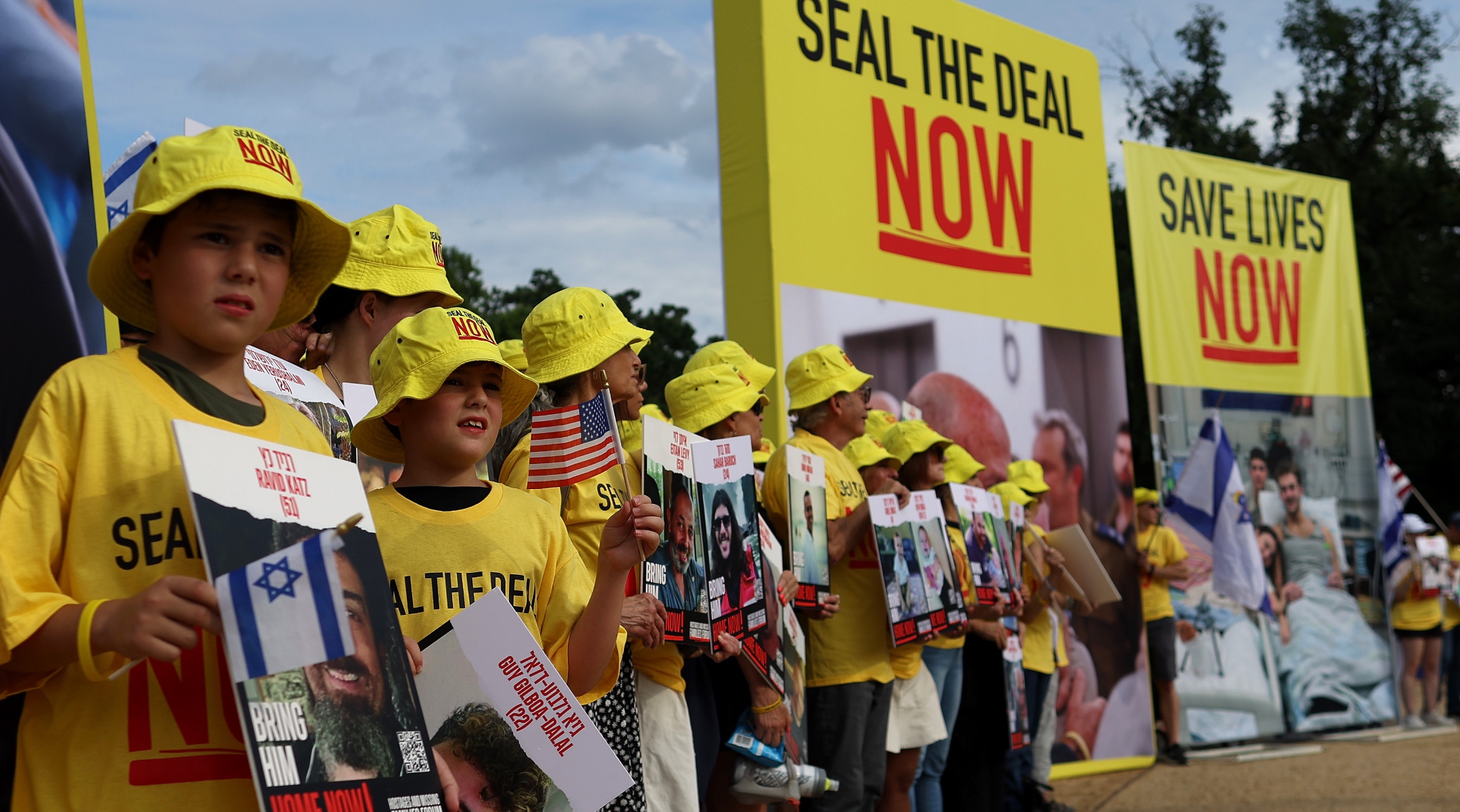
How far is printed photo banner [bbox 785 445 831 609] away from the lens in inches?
181

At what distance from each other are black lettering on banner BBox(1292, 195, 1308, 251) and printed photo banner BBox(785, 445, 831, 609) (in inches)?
345

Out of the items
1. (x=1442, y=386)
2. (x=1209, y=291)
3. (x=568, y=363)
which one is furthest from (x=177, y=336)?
(x=1442, y=386)

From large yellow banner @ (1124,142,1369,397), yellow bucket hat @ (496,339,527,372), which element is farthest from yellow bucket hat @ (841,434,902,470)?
large yellow banner @ (1124,142,1369,397)

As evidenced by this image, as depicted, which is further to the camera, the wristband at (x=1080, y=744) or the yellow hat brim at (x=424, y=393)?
the wristband at (x=1080, y=744)

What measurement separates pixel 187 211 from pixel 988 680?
18.1ft

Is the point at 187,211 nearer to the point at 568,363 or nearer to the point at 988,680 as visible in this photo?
the point at 568,363

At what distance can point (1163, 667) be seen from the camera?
32.8 ft

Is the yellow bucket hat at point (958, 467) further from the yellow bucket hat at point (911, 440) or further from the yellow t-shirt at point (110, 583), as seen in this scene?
the yellow t-shirt at point (110, 583)

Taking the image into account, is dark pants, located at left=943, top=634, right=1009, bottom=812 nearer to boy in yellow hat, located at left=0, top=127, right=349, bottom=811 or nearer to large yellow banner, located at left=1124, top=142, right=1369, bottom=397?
large yellow banner, located at left=1124, top=142, right=1369, bottom=397

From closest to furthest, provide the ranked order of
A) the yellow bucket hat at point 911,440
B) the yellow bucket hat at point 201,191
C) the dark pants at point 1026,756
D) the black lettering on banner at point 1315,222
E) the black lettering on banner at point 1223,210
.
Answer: the yellow bucket hat at point 201,191 → the yellow bucket hat at point 911,440 → the dark pants at point 1026,756 → the black lettering on banner at point 1223,210 → the black lettering on banner at point 1315,222

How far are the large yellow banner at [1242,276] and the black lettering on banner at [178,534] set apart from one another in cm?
934

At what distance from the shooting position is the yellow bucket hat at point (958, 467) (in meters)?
7.04

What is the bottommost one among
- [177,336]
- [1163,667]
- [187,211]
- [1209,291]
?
[1163,667]

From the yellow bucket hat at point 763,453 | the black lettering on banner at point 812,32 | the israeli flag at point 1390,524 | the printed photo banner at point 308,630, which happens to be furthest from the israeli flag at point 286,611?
the israeli flag at point 1390,524
